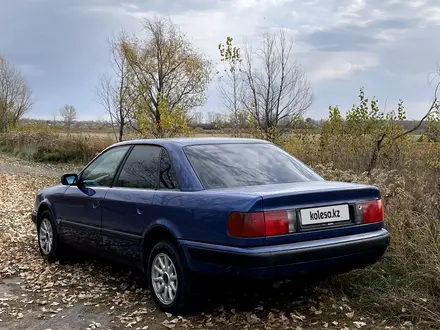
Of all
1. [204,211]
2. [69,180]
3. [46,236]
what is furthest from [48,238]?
[204,211]

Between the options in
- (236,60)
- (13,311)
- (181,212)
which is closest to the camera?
(181,212)

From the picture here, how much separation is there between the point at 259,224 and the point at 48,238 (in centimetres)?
407

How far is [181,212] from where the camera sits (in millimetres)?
4477

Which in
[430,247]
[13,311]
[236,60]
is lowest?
[13,311]

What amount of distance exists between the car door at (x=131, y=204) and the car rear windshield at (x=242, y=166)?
1.69 ft

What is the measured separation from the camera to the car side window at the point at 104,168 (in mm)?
5812

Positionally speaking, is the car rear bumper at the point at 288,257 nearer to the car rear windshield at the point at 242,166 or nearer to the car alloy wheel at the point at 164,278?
the car alloy wheel at the point at 164,278

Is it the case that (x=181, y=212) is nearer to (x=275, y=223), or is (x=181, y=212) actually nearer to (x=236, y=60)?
(x=275, y=223)

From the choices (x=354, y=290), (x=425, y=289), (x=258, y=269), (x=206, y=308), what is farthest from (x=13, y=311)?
(x=425, y=289)

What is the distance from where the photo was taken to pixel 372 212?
459 cm

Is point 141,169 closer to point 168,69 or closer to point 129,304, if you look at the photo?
point 129,304

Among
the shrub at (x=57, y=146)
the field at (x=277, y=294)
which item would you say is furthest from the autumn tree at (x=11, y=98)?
the field at (x=277, y=294)

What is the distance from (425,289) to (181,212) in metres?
2.23

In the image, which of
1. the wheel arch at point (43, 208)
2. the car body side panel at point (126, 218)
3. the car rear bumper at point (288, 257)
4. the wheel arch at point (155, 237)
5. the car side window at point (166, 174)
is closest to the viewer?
the car rear bumper at point (288, 257)
